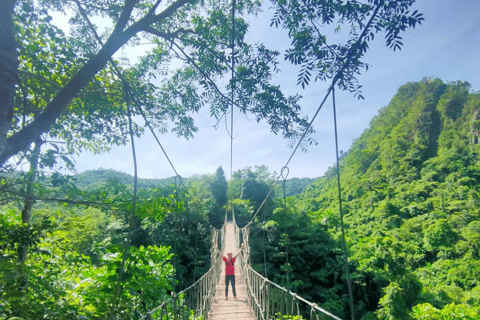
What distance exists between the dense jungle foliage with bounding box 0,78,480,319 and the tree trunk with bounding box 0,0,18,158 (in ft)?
0.97

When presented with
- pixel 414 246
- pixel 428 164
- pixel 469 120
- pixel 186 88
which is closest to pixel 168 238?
pixel 186 88

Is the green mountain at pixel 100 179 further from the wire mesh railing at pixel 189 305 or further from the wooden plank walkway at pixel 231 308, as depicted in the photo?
the wooden plank walkway at pixel 231 308

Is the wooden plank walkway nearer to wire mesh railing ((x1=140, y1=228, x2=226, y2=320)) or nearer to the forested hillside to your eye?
wire mesh railing ((x1=140, y1=228, x2=226, y2=320))

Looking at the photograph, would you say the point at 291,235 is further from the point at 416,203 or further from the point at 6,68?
the point at 6,68

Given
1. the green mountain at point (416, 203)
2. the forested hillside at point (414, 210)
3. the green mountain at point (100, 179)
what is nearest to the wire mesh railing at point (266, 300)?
the green mountain at point (100, 179)

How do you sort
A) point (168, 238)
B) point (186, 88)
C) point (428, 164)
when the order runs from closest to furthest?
point (186, 88)
point (168, 238)
point (428, 164)

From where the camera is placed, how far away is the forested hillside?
11555 millimetres

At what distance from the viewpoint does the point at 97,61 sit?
176cm

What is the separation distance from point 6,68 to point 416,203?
2683 cm

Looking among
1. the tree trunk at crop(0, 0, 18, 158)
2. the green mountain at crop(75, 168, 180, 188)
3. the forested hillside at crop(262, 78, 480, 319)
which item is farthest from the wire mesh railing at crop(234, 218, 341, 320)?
the forested hillside at crop(262, 78, 480, 319)

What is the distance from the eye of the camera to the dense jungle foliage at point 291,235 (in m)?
1.41

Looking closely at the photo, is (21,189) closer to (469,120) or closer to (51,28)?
(51,28)

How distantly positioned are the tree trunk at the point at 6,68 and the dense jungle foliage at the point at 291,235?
0.30 meters

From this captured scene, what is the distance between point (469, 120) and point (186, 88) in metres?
37.5
